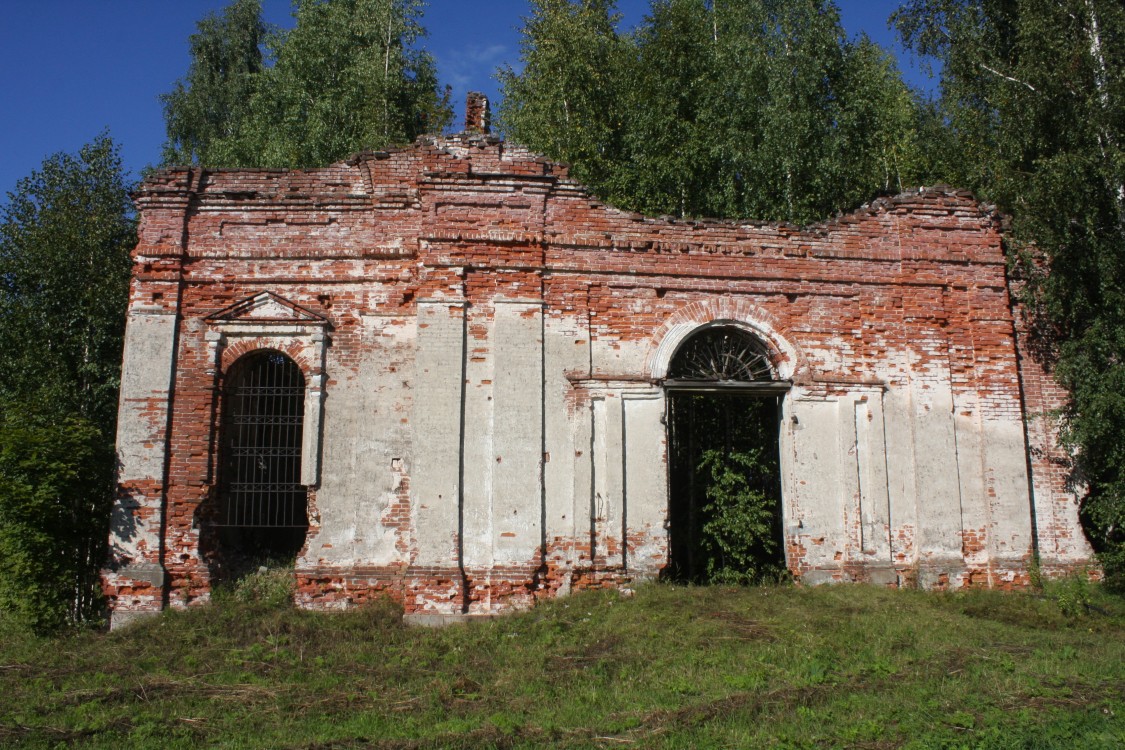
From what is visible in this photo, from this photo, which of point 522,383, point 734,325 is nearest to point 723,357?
Answer: point 734,325

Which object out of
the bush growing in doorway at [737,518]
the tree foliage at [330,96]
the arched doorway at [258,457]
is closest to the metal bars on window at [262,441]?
the arched doorway at [258,457]

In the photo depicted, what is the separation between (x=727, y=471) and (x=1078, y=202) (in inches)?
215

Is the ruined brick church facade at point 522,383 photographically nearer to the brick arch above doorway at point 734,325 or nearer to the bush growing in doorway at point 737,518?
the brick arch above doorway at point 734,325

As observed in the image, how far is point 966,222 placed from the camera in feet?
35.6

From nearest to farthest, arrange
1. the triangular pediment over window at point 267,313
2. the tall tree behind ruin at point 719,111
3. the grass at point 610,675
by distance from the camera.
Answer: the grass at point 610,675
the triangular pediment over window at point 267,313
the tall tree behind ruin at point 719,111

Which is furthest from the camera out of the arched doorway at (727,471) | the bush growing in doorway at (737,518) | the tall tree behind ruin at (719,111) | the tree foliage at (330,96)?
the tree foliage at (330,96)

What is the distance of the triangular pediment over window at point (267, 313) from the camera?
985cm

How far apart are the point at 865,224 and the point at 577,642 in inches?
254

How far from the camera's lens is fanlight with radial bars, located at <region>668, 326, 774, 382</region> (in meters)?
10.4

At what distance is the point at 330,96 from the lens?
1853cm

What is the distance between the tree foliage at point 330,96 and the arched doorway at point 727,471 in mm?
10263

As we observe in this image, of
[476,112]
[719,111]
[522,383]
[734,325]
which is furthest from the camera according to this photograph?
[719,111]

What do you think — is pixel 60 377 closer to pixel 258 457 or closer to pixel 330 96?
pixel 258 457

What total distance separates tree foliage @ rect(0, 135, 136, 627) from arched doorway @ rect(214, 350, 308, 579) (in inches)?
51.7
